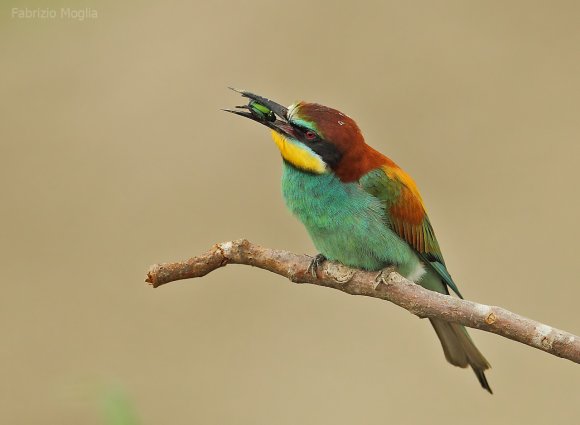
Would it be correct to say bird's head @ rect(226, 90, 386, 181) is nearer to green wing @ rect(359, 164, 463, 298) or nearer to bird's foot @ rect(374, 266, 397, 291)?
green wing @ rect(359, 164, 463, 298)

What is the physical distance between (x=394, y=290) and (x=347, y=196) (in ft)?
1.06

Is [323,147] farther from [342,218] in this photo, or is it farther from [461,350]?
[461,350]

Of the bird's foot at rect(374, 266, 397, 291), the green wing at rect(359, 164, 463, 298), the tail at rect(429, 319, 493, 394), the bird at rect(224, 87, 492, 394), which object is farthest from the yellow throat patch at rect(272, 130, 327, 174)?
the tail at rect(429, 319, 493, 394)

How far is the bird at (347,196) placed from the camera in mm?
1431

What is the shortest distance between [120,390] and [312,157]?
914 mm

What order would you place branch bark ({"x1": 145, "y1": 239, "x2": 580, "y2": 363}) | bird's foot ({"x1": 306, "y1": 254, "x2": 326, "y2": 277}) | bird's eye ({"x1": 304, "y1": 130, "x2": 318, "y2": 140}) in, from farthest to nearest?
bird's eye ({"x1": 304, "y1": 130, "x2": 318, "y2": 140}) < bird's foot ({"x1": 306, "y1": 254, "x2": 326, "y2": 277}) < branch bark ({"x1": 145, "y1": 239, "x2": 580, "y2": 363})

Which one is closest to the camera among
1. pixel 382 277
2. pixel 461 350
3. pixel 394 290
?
pixel 394 290

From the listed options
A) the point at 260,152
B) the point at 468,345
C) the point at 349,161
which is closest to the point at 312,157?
the point at 349,161

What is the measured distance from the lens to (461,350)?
165cm

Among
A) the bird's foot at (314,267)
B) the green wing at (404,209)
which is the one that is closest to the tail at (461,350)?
the green wing at (404,209)

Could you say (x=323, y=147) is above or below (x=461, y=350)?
above

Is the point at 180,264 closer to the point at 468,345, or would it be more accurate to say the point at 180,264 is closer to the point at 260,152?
the point at 468,345

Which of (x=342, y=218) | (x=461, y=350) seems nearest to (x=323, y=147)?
(x=342, y=218)

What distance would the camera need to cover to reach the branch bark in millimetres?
989
